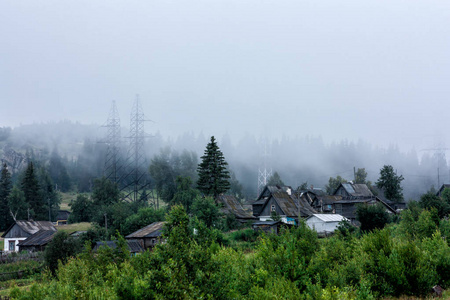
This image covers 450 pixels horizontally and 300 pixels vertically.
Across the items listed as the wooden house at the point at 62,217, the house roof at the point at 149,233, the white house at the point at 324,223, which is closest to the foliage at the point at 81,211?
the wooden house at the point at 62,217

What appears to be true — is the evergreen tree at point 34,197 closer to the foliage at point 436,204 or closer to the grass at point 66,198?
the grass at point 66,198

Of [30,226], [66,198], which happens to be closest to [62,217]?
[30,226]

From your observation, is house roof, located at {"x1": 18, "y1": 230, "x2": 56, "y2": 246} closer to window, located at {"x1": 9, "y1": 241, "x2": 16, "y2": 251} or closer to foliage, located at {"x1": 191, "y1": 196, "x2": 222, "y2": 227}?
window, located at {"x1": 9, "y1": 241, "x2": 16, "y2": 251}

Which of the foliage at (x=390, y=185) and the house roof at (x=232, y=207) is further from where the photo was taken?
the foliage at (x=390, y=185)

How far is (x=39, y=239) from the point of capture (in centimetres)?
7744

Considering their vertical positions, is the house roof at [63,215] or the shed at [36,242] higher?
the shed at [36,242]

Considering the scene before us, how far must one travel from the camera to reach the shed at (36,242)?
246 ft

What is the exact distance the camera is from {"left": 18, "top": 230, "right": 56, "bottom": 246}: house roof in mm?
75312

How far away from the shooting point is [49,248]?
170 ft

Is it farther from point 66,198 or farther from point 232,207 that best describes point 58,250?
point 66,198

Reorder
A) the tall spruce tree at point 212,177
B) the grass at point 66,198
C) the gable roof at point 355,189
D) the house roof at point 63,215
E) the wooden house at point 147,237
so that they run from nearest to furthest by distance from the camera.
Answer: the wooden house at point 147,237, the tall spruce tree at point 212,177, the gable roof at point 355,189, the house roof at point 63,215, the grass at point 66,198

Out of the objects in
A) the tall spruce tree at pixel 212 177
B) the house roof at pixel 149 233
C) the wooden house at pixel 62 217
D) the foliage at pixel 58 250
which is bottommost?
the wooden house at pixel 62 217

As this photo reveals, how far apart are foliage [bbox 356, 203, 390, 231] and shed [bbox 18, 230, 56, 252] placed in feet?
169

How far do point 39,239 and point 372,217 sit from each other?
189 ft
